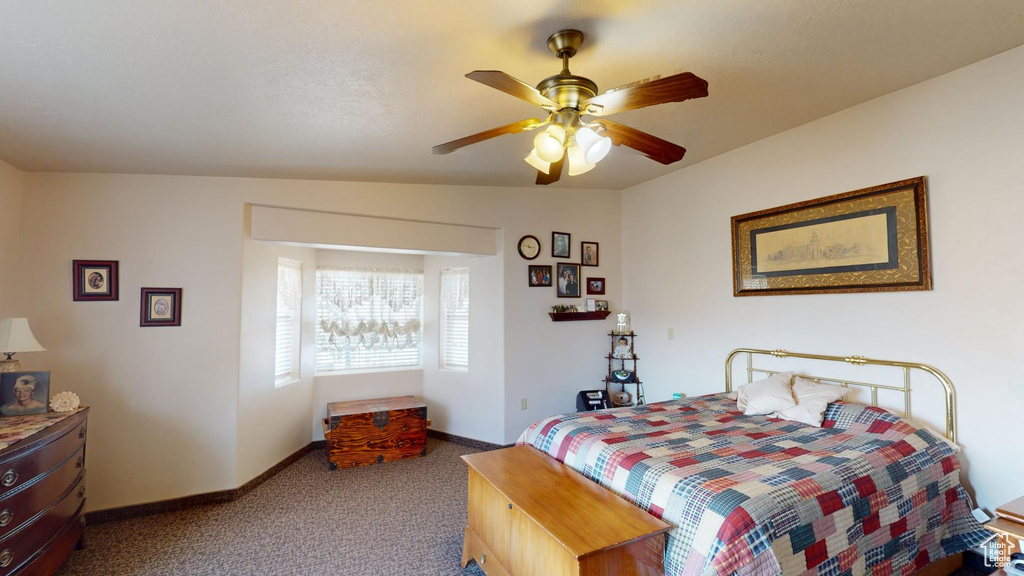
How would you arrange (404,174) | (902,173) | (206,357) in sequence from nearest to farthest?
1. (902,173)
2. (206,357)
3. (404,174)

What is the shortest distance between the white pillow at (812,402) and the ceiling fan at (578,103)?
72.8 inches

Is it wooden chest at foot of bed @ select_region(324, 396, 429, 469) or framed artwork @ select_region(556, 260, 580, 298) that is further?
framed artwork @ select_region(556, 260, 580, 298)

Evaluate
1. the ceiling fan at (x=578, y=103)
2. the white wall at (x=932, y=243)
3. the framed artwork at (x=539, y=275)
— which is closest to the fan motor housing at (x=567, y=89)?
the ceiling fan at (x=578, y=103)

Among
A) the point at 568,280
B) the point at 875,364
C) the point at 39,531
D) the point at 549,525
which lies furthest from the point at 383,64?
the point at 875,364

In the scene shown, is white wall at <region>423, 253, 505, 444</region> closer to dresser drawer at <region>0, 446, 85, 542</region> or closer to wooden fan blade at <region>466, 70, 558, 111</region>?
wooden fan blade at <region>466, 70, 558, 111</region>

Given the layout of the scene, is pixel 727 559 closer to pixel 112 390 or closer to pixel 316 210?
pixel 316 210

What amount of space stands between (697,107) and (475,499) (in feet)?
8.89

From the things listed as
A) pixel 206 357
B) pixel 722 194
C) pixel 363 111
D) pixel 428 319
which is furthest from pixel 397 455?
pixel 722 194

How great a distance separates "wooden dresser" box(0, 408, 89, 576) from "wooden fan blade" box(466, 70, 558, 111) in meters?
2.56

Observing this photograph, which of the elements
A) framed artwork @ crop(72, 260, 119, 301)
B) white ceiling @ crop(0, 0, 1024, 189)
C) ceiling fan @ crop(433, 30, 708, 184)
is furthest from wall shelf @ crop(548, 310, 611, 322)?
framed artwork @ crop(72, 260, 119, 301)

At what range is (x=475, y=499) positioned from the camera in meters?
2.36

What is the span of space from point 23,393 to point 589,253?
430 centimetres

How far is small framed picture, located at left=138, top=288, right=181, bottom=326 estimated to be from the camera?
3053 mm

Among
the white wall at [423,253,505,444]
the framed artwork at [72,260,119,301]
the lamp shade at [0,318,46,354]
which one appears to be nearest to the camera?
the lamp shade at [0,318,46,354]
